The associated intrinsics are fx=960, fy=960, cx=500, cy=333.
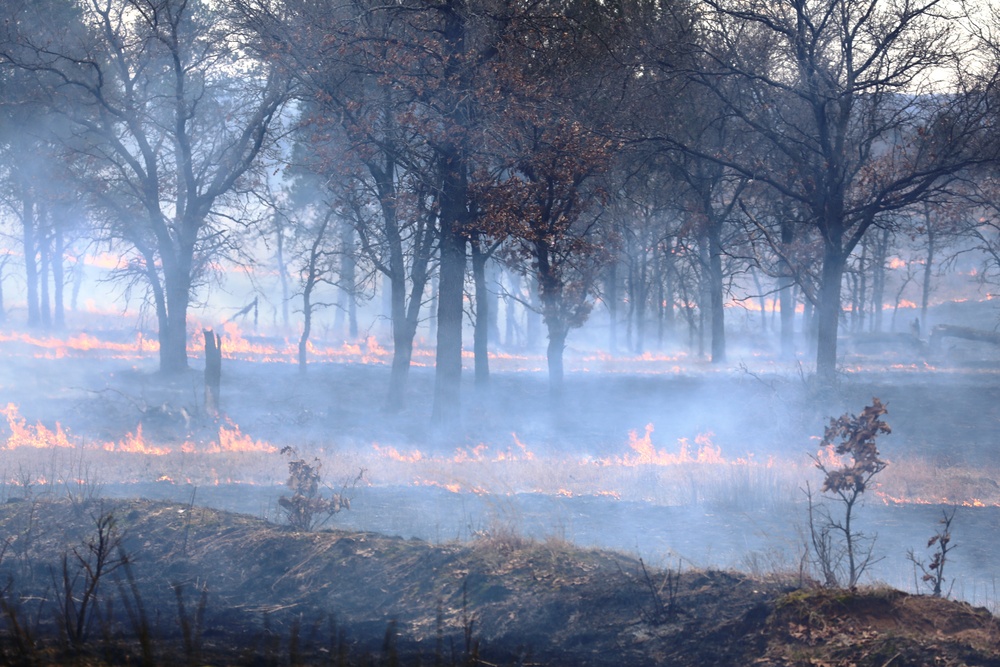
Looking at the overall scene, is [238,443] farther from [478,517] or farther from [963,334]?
[963,334]

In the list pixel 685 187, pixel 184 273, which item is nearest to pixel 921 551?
pixel 685 187

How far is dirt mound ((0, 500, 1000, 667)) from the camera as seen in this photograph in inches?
227

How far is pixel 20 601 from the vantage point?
6.94 m

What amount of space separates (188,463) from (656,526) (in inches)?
350

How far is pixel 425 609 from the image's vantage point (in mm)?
6992

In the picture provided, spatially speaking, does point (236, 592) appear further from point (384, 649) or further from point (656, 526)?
point (656, 526)

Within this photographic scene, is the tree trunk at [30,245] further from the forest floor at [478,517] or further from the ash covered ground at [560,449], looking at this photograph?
the forest floor at [478,517]

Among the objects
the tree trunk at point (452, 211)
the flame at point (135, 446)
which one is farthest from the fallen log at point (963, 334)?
the flame at point (135, 446)

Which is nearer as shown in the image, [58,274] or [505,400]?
[505,400]

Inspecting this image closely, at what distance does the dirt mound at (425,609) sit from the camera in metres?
5.76

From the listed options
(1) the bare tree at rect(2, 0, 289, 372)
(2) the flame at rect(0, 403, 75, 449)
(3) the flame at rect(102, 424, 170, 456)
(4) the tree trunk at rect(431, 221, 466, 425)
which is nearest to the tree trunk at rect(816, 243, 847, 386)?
(4) the tree trunk at rect(431, 221, 466, 425)

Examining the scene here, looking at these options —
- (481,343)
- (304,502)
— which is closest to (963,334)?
(481,343)

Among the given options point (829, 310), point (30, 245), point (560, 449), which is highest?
point (30, 245)

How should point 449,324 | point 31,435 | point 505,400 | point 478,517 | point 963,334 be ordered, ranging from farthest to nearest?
1. point 963,334
2. point 505,400
3. point 31,435
4. point 449,324
5. point 478,517
